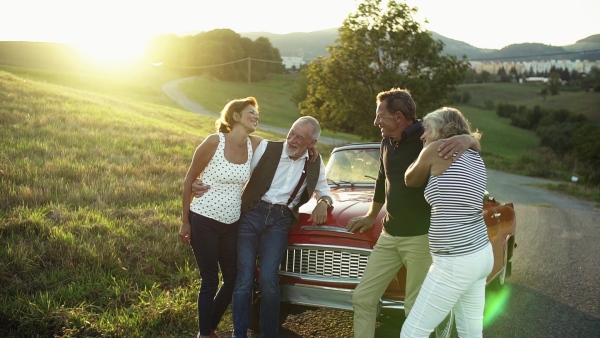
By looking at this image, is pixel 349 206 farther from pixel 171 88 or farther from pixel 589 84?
pixel 589 84

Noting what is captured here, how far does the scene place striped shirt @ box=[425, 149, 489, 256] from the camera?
3.52 m

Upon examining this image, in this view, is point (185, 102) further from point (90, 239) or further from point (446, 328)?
point (446, 328)

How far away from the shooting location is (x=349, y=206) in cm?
536

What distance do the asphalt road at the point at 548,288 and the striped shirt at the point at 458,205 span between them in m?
2.10

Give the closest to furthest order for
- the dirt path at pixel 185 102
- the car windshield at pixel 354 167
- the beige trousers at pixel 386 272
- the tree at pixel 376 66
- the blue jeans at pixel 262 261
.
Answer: the beige trousers at pixel 386 272, the blue jeans at pixel 262 261, the car windshield at pixel 354 167, the tree at pixel 376 66, the dirt path at pixel 185 102

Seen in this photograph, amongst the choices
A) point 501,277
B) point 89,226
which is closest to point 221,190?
point 89,226

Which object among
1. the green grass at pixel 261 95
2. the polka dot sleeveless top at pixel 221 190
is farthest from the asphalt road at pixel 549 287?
the green grass at pixel 261 95

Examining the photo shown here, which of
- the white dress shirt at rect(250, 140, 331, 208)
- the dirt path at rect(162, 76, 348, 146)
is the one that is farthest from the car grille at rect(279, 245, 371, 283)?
the dirt path at rect(162, 76, 348, 146)

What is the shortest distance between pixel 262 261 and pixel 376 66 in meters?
25.4

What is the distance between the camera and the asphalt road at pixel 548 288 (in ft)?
18.2

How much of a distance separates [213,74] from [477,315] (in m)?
96.9

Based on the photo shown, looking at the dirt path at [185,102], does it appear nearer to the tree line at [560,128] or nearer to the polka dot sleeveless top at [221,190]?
the tree line at [560,128]

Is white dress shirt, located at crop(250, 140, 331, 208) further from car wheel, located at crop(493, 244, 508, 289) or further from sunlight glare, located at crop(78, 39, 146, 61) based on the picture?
sunlight glare, located at crop(78, 39, 146, 61)

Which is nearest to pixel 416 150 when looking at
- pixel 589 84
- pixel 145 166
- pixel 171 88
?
pixel 145 166
